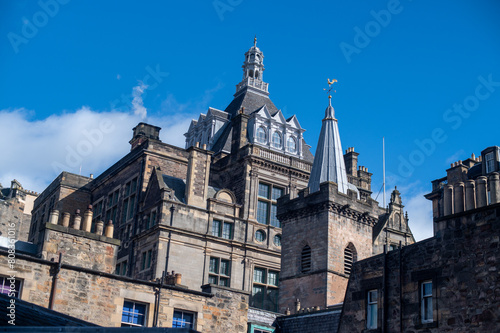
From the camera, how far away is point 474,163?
42875 mm

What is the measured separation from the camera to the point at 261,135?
1971 inches

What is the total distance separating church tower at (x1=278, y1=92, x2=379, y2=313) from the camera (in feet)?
122

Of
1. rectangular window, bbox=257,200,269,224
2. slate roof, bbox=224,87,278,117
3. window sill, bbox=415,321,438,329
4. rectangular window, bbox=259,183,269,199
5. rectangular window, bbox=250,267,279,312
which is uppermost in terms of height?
slate roof, bbox=224,87,278,117

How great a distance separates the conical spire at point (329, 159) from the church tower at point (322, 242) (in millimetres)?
1007

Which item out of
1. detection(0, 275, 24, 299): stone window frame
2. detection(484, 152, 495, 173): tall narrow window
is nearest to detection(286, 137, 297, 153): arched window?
detection(484, 152, 495, 173): tall narrow window

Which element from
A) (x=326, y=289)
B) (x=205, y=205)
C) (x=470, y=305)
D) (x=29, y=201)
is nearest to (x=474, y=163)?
(x=326, y=289)

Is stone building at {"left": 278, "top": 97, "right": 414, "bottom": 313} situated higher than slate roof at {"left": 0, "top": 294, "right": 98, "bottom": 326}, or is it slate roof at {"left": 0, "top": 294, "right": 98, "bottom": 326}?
stone building at {"left": 278, "top": 97, "right": 414, "bottom": 313}

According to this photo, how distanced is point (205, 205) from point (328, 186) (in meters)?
8.12

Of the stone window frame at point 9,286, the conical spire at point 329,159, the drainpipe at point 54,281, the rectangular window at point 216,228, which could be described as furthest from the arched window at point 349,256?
the stone window frame at point 9,286

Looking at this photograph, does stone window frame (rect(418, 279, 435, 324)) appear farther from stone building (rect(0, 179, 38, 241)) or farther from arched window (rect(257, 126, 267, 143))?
stone building (rect(0, 179, 38, 241))

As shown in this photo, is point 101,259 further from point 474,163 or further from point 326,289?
point 474,163

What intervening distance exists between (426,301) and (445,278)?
1167 mm

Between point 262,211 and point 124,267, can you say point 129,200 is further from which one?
point 262,211

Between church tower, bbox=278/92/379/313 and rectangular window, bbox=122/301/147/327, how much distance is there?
12539 mm
